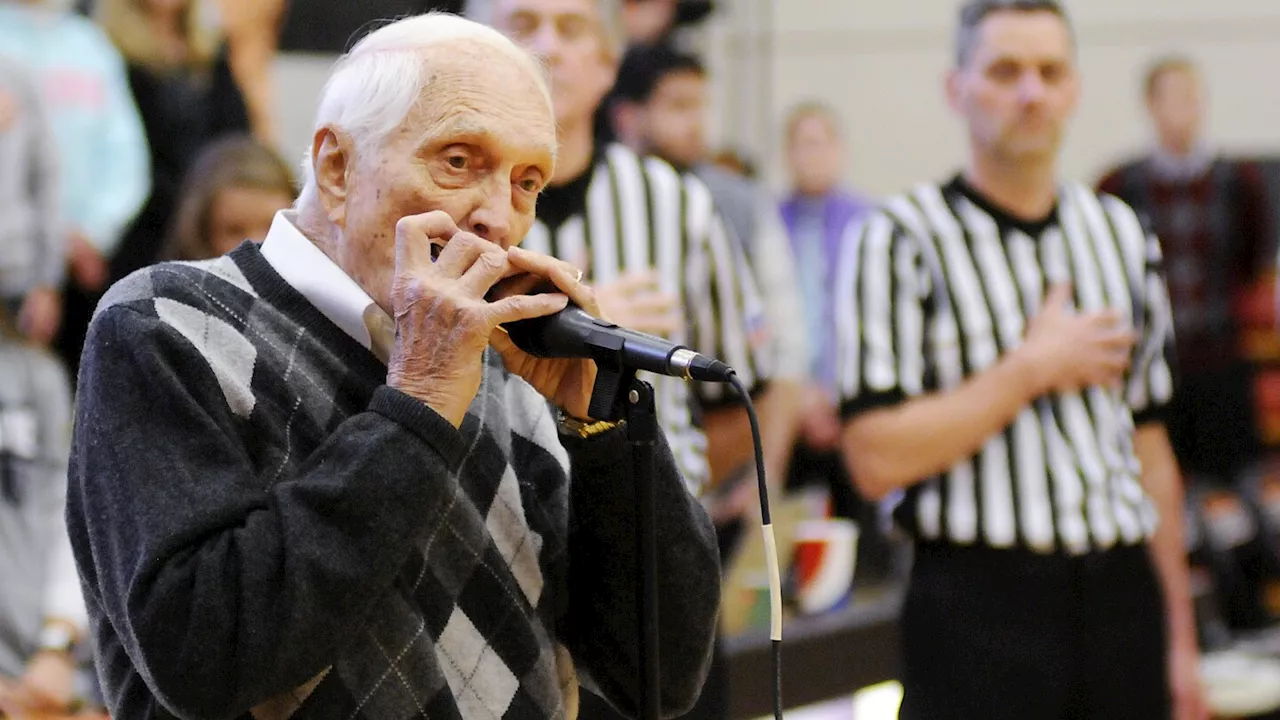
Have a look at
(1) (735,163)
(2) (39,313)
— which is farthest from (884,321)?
(1) (735,163)

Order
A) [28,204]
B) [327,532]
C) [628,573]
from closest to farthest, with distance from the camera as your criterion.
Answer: [327,532]
[628,573]
[28,204]

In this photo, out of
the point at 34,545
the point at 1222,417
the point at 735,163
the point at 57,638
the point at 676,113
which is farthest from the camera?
the point at 1222,417

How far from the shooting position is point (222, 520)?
1270 millimetres

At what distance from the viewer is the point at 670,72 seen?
4.94 m

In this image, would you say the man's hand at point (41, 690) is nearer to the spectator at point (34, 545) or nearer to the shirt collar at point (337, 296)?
the spectator at point (34, 545)

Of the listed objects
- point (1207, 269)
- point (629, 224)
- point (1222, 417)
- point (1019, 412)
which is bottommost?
point (1222, 417)

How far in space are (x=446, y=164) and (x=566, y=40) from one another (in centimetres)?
117

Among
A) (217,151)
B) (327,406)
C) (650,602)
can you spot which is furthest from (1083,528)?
(217,151)

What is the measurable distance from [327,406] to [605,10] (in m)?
1.50

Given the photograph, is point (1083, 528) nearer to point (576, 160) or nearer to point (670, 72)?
point (576, 160)

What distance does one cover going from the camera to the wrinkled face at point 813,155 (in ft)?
21.6

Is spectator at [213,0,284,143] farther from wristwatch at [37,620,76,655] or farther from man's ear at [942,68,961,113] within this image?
man's ear at [942,68,961,113]

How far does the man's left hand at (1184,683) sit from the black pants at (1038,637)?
0.18 meters

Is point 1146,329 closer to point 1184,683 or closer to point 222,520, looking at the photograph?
point 1184,683
